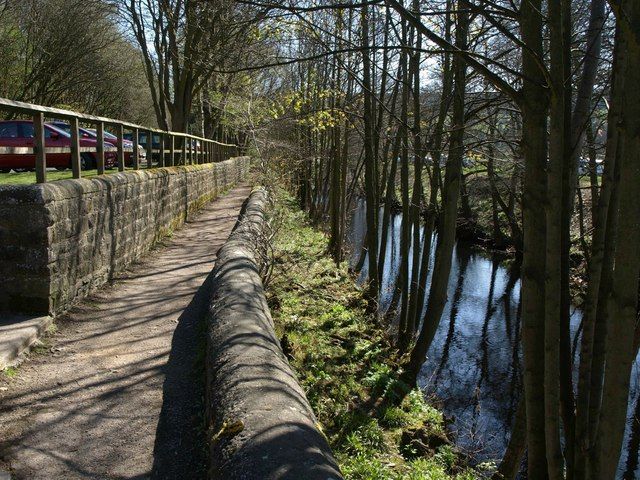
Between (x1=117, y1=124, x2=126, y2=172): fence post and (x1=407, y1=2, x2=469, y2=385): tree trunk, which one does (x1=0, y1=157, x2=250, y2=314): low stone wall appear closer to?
(x1=117, y1=124, x2=126, y2=172): fence post

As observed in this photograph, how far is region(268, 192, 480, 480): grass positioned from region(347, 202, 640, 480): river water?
0.74 meters

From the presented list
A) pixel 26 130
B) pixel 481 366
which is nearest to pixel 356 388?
pixel 481 366

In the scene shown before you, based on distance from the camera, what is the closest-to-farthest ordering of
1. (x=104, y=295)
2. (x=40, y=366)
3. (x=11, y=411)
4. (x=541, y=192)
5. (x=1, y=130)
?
(x=541, y=192), (x=11, y=411), (x=40, y=366), (x=104, y=295), (x=1, y=130)

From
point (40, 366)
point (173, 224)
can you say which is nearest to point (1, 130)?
point (173, 224)

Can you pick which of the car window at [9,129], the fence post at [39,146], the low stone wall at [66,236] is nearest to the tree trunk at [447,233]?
the low stone wall at [66,236]

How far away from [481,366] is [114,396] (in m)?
7.78

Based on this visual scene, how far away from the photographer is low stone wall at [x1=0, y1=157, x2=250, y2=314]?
5.34 meters

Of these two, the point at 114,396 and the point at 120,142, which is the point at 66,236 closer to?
the point at 114,396

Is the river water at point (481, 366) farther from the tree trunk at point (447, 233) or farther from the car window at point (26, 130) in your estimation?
the car window at point (26, 130)

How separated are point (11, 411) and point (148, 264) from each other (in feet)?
17.1

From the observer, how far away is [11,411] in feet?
13.1

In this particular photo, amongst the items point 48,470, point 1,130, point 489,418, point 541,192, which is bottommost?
point 489,418

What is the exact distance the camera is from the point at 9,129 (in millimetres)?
15750

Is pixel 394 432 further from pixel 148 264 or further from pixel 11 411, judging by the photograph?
pixel 148 264
